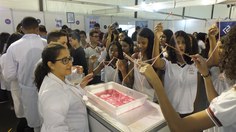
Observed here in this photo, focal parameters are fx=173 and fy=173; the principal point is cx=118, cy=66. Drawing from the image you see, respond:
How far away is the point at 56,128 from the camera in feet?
3.54

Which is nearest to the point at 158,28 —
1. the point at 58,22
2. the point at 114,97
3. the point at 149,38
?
the point at 149,38

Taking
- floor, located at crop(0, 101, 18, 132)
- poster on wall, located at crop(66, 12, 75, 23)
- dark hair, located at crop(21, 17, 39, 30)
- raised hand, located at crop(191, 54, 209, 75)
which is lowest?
floor, located at crop(0, 101, 18, 132)

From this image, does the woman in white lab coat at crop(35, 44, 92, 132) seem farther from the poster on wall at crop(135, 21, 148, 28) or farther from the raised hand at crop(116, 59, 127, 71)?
the poster on wall at crop(135, 21, 148, 28)

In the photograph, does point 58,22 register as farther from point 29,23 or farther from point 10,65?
point 10,65

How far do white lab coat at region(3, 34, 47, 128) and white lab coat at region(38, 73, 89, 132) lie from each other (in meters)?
1.01

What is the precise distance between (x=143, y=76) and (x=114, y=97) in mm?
304

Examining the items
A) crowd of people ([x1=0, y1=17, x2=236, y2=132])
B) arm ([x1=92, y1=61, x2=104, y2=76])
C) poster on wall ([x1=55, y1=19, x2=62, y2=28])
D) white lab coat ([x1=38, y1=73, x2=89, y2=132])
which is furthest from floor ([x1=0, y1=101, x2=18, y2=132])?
poster on wall ([x1=55, y1=19, x2=62, y2=28])

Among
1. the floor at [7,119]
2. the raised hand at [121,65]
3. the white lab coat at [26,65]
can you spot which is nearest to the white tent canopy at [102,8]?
the raised hand at [121,65]

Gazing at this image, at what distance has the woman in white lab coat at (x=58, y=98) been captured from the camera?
109 cm

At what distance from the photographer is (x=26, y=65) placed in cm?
207

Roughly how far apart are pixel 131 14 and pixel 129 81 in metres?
7.37

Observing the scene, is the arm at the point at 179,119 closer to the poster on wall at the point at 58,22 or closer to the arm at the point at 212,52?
the arm at the point at 212,52

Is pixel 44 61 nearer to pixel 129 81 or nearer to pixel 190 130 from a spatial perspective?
pixel 129 81

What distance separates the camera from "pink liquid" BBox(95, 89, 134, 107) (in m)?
1.32
